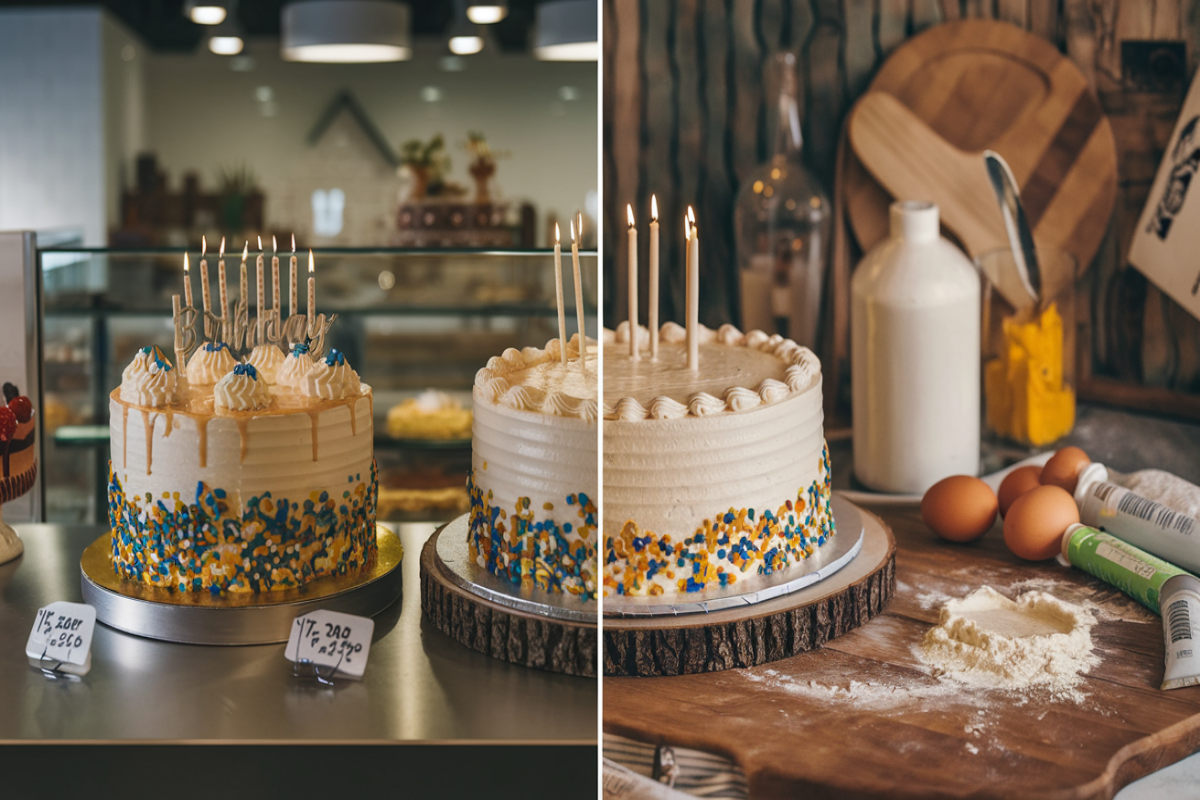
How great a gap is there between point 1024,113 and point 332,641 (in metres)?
1.29

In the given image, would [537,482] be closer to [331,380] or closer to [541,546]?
[541,546]

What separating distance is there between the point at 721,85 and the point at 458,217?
65 centimetres

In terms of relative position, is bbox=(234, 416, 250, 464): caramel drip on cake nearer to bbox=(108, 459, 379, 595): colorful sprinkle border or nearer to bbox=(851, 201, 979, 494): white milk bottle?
bbox=(108, 459, 379, 595): colorful sprinkle border

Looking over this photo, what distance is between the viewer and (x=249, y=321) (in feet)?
3.06

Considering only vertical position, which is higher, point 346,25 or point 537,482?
point 346,25

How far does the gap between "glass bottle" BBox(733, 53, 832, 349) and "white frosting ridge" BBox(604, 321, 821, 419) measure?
475 mm

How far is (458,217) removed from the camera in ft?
6.67

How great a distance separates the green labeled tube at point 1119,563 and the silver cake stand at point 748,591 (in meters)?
0.28

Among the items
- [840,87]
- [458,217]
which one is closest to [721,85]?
[840,87]

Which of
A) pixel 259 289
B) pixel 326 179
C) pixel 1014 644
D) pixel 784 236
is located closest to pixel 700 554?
pixel 1014 644

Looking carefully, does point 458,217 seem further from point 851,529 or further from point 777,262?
point 851,529

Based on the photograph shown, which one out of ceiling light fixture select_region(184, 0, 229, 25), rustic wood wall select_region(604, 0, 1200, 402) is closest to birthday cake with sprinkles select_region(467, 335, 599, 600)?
ceiling light fixture select_region(184, 0, 229, 25)

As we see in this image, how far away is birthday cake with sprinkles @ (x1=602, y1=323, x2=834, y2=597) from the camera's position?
0.83 meters

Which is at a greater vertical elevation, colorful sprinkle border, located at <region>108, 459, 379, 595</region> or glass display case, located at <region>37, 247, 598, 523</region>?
glass display case, located at <region>37, 247, 598, 523</region>
